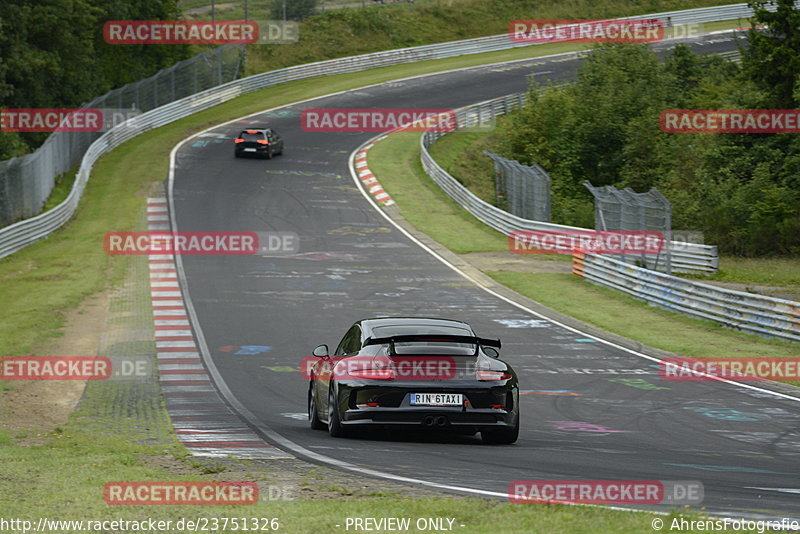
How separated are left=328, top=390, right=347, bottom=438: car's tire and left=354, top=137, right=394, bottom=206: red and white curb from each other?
103ft

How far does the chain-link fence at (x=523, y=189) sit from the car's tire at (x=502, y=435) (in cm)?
2540

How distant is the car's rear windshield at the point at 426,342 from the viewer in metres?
11.5

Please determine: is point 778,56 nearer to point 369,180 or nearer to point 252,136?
point 369,180

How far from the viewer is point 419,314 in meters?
24.8

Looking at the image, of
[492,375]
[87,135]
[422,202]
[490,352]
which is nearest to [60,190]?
[87,135]

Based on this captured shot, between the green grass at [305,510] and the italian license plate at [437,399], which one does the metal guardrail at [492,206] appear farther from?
the green grass at [305,510]

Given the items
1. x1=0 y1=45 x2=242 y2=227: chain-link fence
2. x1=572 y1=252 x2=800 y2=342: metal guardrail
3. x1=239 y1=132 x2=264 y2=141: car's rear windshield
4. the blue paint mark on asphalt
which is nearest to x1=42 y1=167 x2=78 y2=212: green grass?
x1=0 y1=45 x2=242 y2=227: chain-link fence

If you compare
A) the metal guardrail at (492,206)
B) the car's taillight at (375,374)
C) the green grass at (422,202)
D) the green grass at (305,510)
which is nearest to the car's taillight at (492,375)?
the car's taillight at (375,374)

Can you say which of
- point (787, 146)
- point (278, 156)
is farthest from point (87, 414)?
point (278, 156)

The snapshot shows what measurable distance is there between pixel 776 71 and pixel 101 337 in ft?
87.1

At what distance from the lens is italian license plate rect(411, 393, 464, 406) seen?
11.3m

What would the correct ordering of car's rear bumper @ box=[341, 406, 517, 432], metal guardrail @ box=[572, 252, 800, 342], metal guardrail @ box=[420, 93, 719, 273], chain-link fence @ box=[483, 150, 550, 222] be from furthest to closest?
chain-link fence @ box=[483, 150, 550, 222] < metal guardrail @ box=[420, 93, 719, 273] < metal guardrail @ box=[572, 252, 800, 342] < car's rear bumper @ box=[341, 406, 517, 432]

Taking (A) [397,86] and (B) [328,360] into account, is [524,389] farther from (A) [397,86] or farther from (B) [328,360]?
(A) [397,86]

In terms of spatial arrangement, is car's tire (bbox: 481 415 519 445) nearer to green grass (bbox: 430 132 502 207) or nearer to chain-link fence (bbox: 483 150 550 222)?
chain-link fence (bbox: 483 150 550 222)
